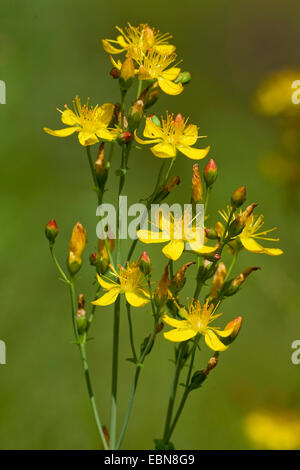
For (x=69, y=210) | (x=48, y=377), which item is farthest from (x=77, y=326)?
(x=69, y=210)

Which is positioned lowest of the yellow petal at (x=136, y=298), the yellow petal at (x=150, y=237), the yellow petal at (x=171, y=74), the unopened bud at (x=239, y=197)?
the yellow petal at (x=136, y=298)

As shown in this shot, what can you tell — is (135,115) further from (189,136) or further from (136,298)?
(136,298)

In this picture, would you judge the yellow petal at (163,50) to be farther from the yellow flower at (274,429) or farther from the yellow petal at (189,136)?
the yellow flower at (274,429)

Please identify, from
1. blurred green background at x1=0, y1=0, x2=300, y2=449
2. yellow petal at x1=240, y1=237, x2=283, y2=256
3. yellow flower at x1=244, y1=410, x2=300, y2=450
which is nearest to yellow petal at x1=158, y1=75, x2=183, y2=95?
yellow petal at x1=240, y1=237, x2=283, y2=256

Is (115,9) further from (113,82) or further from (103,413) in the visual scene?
(103,413)

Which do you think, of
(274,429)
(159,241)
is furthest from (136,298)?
(274,429)

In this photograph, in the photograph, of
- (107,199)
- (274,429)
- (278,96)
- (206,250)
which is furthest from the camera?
(107,199)

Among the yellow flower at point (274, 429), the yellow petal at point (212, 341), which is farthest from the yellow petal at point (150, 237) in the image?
the yellow flower at point (274, 429)
